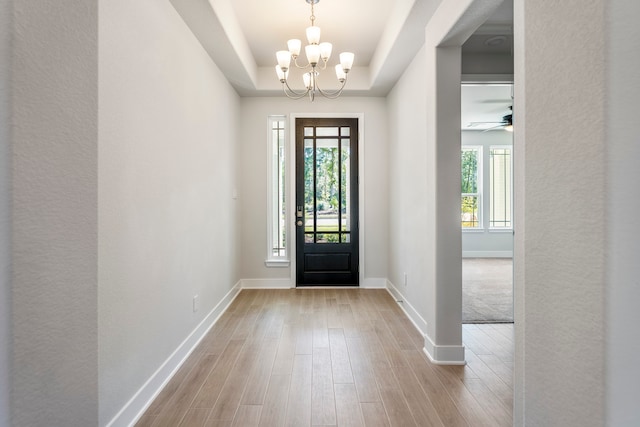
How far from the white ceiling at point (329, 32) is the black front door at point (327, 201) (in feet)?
2.33

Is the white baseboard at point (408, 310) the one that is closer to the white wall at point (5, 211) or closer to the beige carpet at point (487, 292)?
the beige carpet at point (487, 292)

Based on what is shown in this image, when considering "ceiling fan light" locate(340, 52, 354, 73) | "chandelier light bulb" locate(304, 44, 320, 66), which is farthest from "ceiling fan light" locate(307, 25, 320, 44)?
"ceiling fan light" locate(340, 52, 354, 73)

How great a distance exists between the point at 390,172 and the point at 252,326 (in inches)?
99.7

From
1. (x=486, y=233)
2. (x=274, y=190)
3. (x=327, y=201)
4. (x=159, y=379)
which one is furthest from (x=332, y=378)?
(x=486, y=233)

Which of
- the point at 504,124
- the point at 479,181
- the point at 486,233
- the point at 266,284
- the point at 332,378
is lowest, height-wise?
the point at 332,378

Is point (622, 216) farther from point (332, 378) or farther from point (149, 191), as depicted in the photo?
point (149, 191)

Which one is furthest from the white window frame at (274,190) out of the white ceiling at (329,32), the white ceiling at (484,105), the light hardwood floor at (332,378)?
the white ceiling at (484,105)

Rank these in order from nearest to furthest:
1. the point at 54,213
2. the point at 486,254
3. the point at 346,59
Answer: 1. the point at 54,213
2. the point at 346,59
3. the point at 486,254

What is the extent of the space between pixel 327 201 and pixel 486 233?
4.65 meters

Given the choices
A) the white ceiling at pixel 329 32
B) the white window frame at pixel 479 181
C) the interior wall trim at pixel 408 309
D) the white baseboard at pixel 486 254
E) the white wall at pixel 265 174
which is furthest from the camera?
the white window frame at pixel 479 181

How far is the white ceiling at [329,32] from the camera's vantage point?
2686 mm

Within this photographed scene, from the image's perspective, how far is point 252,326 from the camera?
128 inches

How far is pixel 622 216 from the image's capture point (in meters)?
0.95

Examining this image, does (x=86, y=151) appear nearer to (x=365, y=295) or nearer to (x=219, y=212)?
(x=219, y=212)
